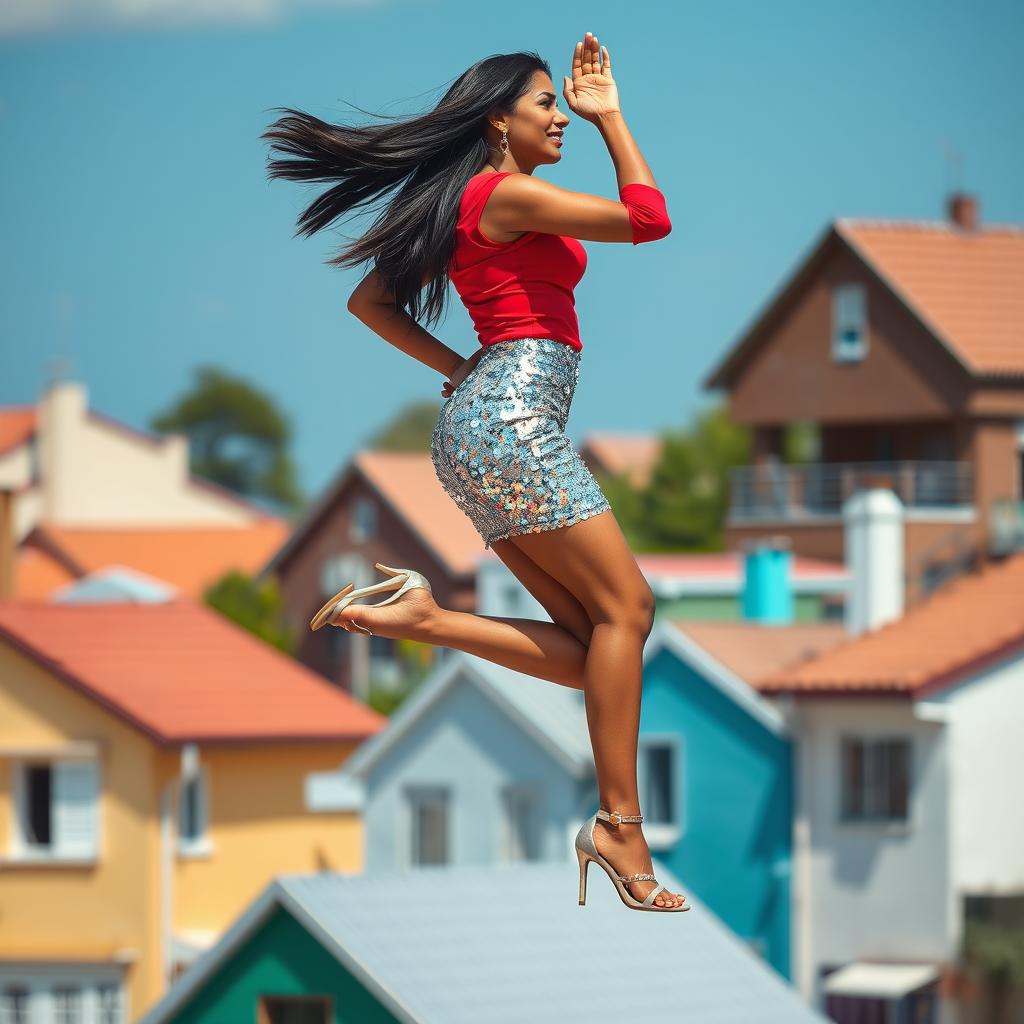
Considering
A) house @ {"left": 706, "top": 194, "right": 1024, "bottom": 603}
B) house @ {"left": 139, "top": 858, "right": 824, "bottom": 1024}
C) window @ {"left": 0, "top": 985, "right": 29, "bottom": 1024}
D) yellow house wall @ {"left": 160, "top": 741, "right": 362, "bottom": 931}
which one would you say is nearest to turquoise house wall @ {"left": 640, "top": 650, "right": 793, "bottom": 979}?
yellow house wall @ {"left": 160, "top": 741, "right": 362, "bottom": 931}

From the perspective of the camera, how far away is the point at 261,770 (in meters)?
34.2

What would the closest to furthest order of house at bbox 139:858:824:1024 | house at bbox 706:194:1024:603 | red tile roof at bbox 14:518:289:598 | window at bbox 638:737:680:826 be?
house at bbox 139:858:824:1024 < window at bbox 638:737:680:826 < house at bbox 706:194:1024:603 < red tile roof at bbox 14:518:289:598

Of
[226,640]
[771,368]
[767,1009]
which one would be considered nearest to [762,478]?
[771,368]

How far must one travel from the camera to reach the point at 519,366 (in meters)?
6.10

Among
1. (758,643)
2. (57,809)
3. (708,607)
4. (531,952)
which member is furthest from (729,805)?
(531,952)

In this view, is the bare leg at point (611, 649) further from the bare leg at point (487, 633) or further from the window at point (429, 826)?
the window at point (429, 826)

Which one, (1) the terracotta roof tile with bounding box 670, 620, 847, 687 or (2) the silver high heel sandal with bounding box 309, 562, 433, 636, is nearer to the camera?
(2) the silver high heel sandal with bounding box 309, 562, 433, 636

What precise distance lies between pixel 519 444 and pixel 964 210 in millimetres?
43955

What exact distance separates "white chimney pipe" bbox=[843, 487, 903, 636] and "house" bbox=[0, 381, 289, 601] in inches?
1369

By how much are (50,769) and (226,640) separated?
3931mm

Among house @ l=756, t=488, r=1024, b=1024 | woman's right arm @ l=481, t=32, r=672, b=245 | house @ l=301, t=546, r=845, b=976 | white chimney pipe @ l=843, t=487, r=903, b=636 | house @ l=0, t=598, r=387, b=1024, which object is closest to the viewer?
woman's right arm @ l=481, t=32, r=672, b=245

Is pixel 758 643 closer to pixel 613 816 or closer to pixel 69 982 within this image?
pixel 69 982

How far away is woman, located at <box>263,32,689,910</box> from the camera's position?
6043 millimetres

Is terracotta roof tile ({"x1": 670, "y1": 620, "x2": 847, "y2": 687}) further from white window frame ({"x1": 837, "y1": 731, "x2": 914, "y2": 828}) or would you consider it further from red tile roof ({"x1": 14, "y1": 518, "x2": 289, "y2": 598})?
red tile roof ({"x1": 14, "y1": 518, "x2": 289, "y2": 598})
